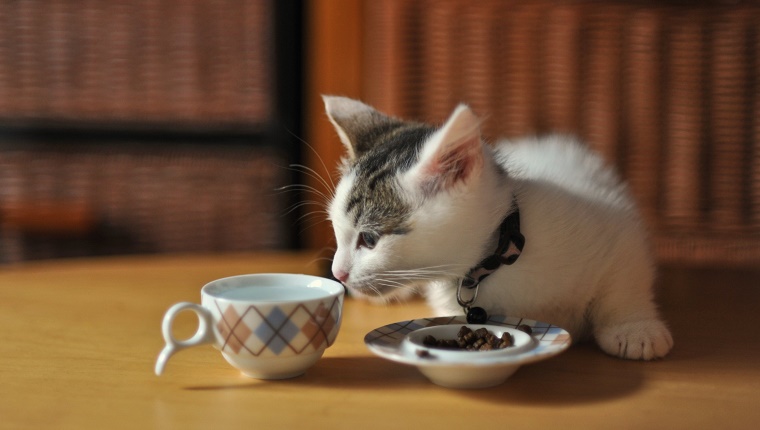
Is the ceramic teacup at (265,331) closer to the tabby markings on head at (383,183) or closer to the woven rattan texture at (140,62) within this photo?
the tabby markings on head at (383,183)

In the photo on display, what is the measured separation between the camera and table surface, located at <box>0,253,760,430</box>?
669 millimetres

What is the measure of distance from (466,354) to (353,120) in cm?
47

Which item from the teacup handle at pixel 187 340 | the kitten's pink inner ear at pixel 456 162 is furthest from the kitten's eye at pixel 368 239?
the teacup handle at pixel 187 340

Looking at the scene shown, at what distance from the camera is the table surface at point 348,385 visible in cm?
67

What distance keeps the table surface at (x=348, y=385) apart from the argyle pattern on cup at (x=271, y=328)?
0.05 metres

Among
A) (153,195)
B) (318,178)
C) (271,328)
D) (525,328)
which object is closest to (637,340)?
(525,328)

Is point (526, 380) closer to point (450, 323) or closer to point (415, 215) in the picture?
point (450, 323)

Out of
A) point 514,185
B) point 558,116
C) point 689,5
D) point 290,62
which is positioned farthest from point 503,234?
point 290,62

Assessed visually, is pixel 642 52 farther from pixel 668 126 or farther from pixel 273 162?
pixel 273 162

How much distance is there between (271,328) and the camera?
2.36ft

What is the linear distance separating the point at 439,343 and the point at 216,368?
26cm

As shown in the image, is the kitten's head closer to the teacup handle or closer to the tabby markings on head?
the tabby markings on head

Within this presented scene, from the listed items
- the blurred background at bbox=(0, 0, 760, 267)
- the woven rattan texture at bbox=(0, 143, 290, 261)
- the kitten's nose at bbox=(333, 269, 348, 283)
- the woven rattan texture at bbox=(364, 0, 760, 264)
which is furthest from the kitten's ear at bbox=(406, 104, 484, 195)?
the woven rattan texture at bbox=(0, 143, 290, 261)

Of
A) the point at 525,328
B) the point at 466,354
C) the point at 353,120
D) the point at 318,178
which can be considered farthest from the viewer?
the point at 318,178
